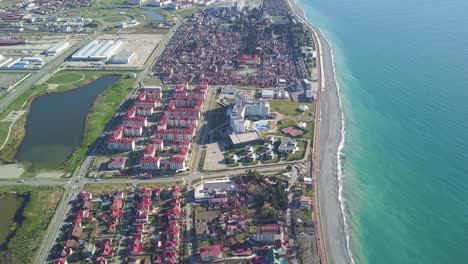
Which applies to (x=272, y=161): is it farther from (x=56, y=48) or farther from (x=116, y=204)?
Result: (x=56, y=48)

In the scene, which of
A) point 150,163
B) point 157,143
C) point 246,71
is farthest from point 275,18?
point 150,163

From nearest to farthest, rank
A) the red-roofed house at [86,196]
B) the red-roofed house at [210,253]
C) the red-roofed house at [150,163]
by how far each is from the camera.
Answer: the red-roofed house at [210,253] < the red-roofed house at [86,196] < the red-roofed house at [150,163]

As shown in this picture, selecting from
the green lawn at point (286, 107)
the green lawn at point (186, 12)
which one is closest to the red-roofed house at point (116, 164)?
the green lawn at point (286, 107)

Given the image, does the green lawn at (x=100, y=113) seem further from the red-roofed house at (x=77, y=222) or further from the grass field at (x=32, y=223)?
the red-roofed house at (x=77, y=222)

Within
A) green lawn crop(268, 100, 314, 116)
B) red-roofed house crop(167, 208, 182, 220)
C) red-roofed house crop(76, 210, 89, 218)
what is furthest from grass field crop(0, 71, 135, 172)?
green lawn crop(268, 100, 314, 116)

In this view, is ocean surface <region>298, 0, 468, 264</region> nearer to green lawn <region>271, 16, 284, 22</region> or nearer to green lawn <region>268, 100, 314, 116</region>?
green lawn <region>268, 100, 314, 116</region>

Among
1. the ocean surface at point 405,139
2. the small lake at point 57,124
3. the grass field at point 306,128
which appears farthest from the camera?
the grass field at point 306,128
